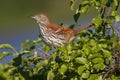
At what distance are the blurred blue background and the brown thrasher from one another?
25.6 feet

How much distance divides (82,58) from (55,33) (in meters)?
1.68

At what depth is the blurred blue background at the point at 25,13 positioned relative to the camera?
46.2 feet

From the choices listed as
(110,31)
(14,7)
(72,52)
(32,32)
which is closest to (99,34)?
(110,31)

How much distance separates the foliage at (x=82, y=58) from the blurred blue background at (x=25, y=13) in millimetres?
9146

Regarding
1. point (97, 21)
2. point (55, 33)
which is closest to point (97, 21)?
point (97, 21)

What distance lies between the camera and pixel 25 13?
47.6ft

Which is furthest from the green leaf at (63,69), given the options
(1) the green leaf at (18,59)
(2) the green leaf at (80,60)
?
(1) the green leaf at (18,59)

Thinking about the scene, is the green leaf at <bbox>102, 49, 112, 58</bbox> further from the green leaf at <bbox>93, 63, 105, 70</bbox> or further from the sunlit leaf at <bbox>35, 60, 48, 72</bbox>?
the sunlit leaf at <bbox>35, 60, 48, 72</bbox>

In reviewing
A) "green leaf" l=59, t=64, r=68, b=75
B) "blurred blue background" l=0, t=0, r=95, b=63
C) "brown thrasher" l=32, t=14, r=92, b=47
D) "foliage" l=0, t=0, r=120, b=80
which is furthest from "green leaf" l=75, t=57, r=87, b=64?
"blurred blue background" l=0, t=0, r=95, b=63

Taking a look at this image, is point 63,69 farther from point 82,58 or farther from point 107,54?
point 107,54

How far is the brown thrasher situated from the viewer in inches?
201

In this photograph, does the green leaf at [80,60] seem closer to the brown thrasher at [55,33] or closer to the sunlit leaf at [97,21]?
the sunlit leaf at [97,21]

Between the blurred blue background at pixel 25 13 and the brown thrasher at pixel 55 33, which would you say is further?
the blurred blue background at pixel 25 13

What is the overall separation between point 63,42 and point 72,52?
1301 millimetres
